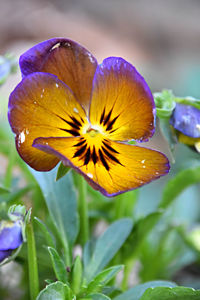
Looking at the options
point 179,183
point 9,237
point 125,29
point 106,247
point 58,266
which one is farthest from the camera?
point 125,29

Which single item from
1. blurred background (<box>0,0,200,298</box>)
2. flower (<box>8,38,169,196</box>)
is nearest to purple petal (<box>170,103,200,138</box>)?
flower (<box>8,38,169,196</box>)

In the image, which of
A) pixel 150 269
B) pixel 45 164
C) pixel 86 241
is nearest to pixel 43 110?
pixel 45 164

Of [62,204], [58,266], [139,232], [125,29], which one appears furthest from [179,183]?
[125,29]

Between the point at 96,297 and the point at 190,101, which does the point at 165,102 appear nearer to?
the point at 190,101

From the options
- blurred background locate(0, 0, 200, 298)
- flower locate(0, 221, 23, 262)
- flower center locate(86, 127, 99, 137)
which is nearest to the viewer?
flower locate(0, 221, 23, 262)

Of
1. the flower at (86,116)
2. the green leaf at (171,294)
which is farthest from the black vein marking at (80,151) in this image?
the green leaf at (171,294)

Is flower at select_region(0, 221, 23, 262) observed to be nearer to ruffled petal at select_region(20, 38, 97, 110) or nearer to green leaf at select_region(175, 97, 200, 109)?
ruffled petal at select_region(20, 38, 97, 110)

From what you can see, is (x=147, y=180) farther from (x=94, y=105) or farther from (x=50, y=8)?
(x=50, y=8)
